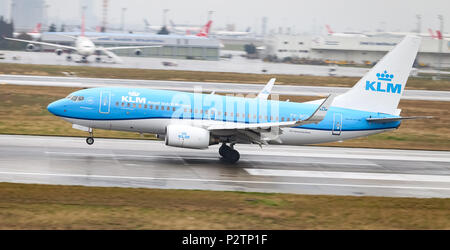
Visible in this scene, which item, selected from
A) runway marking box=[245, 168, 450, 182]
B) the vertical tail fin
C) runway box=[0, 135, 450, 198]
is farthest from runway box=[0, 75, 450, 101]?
runway marking box=[245, 168, 450, 182]

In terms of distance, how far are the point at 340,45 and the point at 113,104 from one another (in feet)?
380

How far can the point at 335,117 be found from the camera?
1294 inches

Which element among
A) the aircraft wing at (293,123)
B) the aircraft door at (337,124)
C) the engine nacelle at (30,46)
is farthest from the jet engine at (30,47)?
the aircraft door at (337,124)

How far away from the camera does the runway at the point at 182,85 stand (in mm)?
60094

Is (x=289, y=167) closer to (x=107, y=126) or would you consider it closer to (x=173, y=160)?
(x=173, y=160)

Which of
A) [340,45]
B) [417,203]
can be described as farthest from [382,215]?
[340,45]

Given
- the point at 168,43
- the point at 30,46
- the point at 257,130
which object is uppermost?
the point at 168,43

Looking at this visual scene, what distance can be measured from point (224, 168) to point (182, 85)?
118 feet

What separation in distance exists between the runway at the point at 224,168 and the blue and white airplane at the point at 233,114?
1.39 metres

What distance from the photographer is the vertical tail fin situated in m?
33.1

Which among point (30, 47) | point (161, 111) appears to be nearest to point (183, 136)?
point (161, 111)

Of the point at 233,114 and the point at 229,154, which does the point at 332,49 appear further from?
the point at 229,154

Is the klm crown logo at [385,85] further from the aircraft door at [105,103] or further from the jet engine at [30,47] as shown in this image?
the jet engine at [30,47]

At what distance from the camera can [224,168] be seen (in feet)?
97.5
